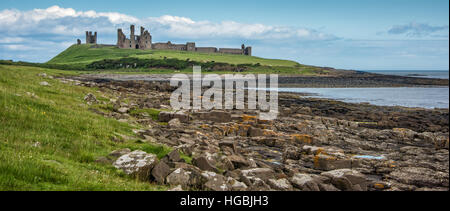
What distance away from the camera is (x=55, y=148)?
12062mm

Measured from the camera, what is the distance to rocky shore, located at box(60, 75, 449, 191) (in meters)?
11.4

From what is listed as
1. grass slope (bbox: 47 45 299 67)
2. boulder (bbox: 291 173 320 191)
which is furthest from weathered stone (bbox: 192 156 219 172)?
grass slope (bbox: 47 45 299 67)

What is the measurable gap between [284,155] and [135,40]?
189m

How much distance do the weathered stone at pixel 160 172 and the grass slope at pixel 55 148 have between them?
47 centimetres

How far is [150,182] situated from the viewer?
35.6ft

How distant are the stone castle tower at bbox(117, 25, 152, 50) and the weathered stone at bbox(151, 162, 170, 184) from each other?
189862mm

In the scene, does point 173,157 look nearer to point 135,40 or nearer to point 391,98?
point 391,98

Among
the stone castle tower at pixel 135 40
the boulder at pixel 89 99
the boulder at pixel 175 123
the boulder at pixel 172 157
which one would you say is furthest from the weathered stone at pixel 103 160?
the stone castle tower at pixel 135 40

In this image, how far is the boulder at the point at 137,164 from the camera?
11.0 m

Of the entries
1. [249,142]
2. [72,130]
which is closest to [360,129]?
[249,142]

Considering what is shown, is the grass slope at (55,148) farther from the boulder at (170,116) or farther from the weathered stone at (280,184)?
the boulder at (170,116)
